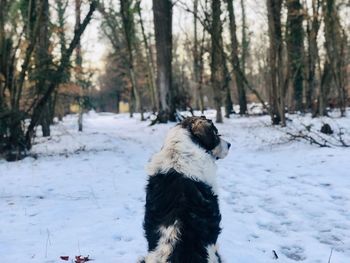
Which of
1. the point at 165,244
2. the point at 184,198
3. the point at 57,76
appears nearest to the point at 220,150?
the point at 184,198

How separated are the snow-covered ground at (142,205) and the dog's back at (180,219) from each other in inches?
49.8

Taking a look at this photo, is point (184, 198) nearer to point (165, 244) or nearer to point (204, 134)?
point (165, 244)

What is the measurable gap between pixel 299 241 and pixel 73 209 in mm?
3374

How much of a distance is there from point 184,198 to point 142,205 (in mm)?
3439

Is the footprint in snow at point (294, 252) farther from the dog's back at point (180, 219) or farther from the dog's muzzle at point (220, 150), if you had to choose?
the dog's muzzle at point (220, 150)

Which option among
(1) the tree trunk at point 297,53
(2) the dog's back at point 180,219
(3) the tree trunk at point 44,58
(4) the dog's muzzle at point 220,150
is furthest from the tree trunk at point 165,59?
(2) the dog's back at point 180,219

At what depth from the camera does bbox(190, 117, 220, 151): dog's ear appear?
3.83 m

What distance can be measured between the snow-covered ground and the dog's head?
4.38 feet

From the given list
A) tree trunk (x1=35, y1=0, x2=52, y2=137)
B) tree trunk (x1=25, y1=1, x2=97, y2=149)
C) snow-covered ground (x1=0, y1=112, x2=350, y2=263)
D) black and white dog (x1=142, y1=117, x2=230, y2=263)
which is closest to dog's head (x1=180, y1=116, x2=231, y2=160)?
black and white dog (x1=142, y1=117, x2=230, y2=263)

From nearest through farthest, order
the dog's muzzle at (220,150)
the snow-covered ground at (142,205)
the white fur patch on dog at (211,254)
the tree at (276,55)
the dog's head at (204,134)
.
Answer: the white fur patch on dog at (211,254), the dog's head at (204,134), the dog's muzzle at (220,150), the snow-covered ground at (142,205), the tree at (276,55)

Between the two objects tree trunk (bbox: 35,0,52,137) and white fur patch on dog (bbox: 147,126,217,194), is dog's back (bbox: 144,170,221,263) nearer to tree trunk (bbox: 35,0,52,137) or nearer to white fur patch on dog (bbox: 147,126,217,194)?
white fur patch on dog (bbox: 147,126,217,194)

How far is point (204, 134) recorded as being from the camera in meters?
3.86

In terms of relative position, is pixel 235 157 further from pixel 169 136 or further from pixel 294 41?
pixel 294 41

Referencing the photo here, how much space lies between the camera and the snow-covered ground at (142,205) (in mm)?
4836
